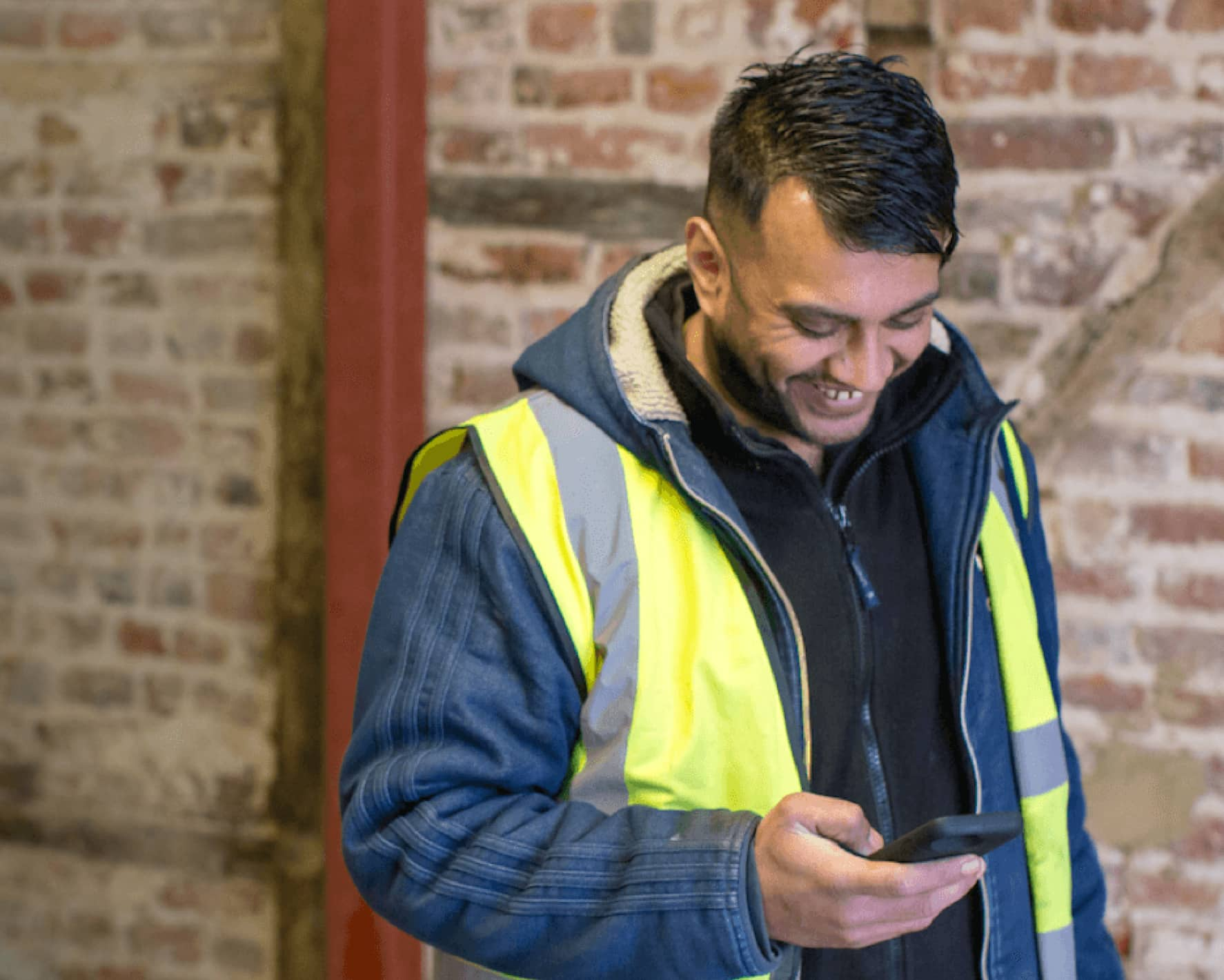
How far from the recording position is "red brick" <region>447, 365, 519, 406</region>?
188 centimetres

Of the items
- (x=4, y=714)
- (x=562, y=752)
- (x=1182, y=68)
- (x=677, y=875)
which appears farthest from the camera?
(x=4, y=714)

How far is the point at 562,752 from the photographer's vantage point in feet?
3.58

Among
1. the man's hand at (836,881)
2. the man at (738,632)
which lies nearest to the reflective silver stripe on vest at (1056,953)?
A: the man at (738,632)

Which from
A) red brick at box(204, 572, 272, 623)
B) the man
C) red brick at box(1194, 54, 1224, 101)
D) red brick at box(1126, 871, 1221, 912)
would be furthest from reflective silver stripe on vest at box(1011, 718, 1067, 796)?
red brick at box(204, 572, 272, 623)

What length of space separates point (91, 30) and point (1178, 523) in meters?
1.92

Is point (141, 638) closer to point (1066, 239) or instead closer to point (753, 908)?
point (753, 908)

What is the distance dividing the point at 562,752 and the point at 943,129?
0.69 metres

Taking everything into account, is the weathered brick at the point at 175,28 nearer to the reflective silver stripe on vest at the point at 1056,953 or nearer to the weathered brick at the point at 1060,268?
the weathered brick at the point at 1060,268

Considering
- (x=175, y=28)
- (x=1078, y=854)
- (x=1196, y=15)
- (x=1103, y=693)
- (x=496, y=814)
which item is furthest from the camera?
(x=175, y=28)

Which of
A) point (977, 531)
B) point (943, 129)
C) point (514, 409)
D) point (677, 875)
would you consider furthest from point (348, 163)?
point (677, 875)

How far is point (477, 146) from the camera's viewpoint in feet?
6.06

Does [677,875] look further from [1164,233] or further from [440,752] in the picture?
[1164,233]

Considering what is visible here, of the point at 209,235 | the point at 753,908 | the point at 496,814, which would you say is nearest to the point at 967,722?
the point at 753,908

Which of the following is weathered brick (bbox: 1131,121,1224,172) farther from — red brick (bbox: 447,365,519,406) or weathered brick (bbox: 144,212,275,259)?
weathered brick (bbox: 144,212,275,259)
